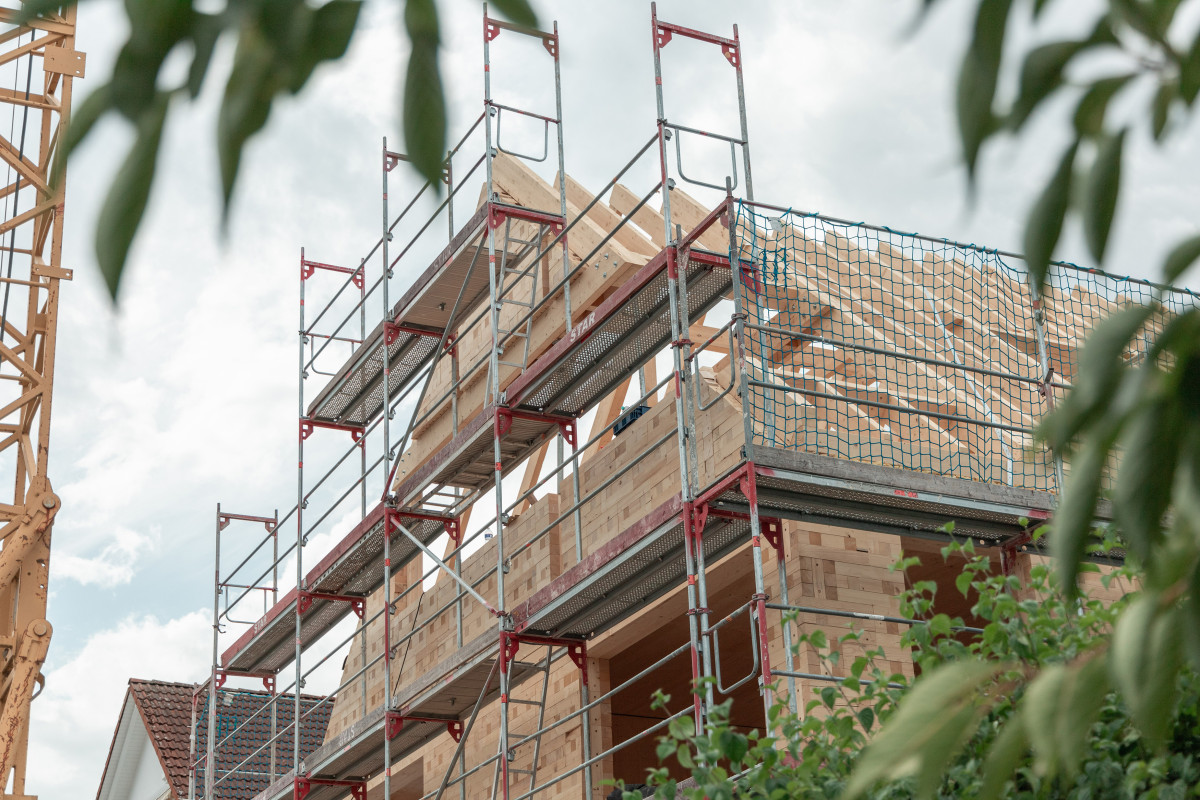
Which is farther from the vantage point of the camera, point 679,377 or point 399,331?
point 399,331

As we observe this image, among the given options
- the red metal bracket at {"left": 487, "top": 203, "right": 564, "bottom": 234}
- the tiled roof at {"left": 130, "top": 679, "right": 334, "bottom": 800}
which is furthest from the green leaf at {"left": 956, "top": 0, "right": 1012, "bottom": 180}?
the tiled roof at {"left": 130, "top": 679, "right": 334, "bottom": 800}

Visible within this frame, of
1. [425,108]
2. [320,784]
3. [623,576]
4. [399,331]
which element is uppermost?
[399,331]

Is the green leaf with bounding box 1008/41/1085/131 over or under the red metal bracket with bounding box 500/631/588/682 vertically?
under

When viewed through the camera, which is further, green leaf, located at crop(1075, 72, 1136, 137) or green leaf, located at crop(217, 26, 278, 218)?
green leaf, located at crop(1075, 72, 1136, 137)

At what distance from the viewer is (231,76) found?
3.81 feet

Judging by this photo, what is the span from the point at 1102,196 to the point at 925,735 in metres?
0.45

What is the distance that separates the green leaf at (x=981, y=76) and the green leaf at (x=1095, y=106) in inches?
3.6

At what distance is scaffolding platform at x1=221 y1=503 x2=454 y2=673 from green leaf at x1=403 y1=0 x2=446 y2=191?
14346 mm

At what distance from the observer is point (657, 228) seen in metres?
14.9

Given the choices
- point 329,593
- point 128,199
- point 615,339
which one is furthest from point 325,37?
point 329,593

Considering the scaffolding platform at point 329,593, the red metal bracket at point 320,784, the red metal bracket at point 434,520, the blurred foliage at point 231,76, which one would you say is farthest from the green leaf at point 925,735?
the red metal bracket at point 320,784

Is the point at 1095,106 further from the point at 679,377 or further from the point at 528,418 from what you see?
the point at 528,418

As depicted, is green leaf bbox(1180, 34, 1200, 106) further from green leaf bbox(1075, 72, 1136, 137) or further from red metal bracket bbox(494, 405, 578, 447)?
red metal bracket bbox(494, 405, 578, 447)

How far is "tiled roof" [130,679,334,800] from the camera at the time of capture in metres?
22.9
